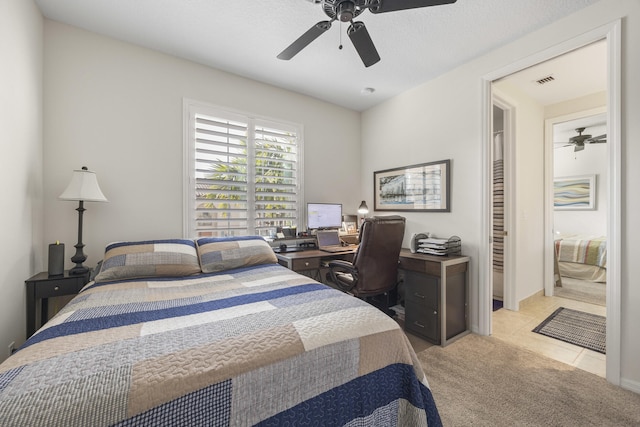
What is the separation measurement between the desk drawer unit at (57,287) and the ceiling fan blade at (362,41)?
2.70 meters

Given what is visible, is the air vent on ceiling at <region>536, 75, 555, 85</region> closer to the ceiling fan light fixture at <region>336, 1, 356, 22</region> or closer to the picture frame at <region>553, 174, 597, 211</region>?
the ceiling fan light fixture at <region>336, 1, 356, 22</region>

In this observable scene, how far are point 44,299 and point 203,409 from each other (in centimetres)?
217

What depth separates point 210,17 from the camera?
216 centimetres

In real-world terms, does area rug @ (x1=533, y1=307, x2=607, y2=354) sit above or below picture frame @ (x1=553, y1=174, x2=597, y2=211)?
below

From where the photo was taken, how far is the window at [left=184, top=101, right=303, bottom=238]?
112 inches

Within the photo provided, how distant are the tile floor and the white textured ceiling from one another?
9.31 feet

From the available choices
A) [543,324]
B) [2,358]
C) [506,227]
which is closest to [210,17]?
[2,358]

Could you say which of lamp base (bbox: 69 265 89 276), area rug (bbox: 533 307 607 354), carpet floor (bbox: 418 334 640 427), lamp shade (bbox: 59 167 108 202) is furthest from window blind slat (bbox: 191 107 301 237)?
area rug (bbox: 533 307 607 354)

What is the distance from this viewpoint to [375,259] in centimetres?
247

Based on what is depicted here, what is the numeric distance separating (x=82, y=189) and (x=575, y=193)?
27.0ft

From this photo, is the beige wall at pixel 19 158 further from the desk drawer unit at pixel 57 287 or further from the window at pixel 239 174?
the window at pixel 239 174

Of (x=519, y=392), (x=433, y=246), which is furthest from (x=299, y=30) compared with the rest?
(x=519, y=392)

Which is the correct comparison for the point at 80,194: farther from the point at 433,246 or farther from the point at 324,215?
the point at 433,246

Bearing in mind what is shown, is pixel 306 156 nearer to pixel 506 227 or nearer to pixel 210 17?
pixel 210 17
